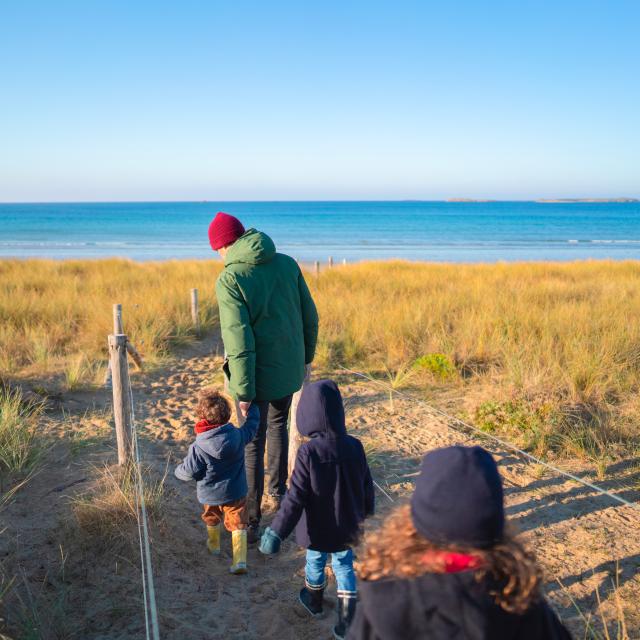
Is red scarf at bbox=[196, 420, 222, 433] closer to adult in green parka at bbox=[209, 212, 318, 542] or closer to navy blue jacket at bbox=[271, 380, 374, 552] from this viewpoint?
adult in green parka at bbox=[209, 212, 318, 542]

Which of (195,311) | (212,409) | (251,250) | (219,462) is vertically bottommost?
(195,311)

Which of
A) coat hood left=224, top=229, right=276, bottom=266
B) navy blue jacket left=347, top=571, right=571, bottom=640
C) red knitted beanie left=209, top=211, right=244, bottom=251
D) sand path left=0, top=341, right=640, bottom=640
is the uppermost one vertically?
red knitted beanie left=209, top=211, right=244, bottom=251

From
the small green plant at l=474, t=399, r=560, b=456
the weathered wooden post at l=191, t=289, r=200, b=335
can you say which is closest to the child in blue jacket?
the small green plant at l=474, t=399, r=560, b=456

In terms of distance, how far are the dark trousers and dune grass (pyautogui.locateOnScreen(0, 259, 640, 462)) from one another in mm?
2239

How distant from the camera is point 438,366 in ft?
21.9

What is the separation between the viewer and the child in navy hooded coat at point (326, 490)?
262cm

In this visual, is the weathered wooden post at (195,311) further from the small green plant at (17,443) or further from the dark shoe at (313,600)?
the dark shoe at (313,600)

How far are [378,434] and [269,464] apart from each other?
1.62m

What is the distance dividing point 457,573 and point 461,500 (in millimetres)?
177

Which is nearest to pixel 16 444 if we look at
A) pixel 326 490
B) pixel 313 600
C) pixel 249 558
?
pixel 249 558

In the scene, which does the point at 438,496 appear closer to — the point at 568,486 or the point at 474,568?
the point at 474,568

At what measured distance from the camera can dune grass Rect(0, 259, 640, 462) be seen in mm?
5352

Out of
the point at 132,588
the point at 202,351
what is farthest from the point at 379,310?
the point at 132,588

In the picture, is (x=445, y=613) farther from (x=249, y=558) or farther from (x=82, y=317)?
(x=82, y=317)
